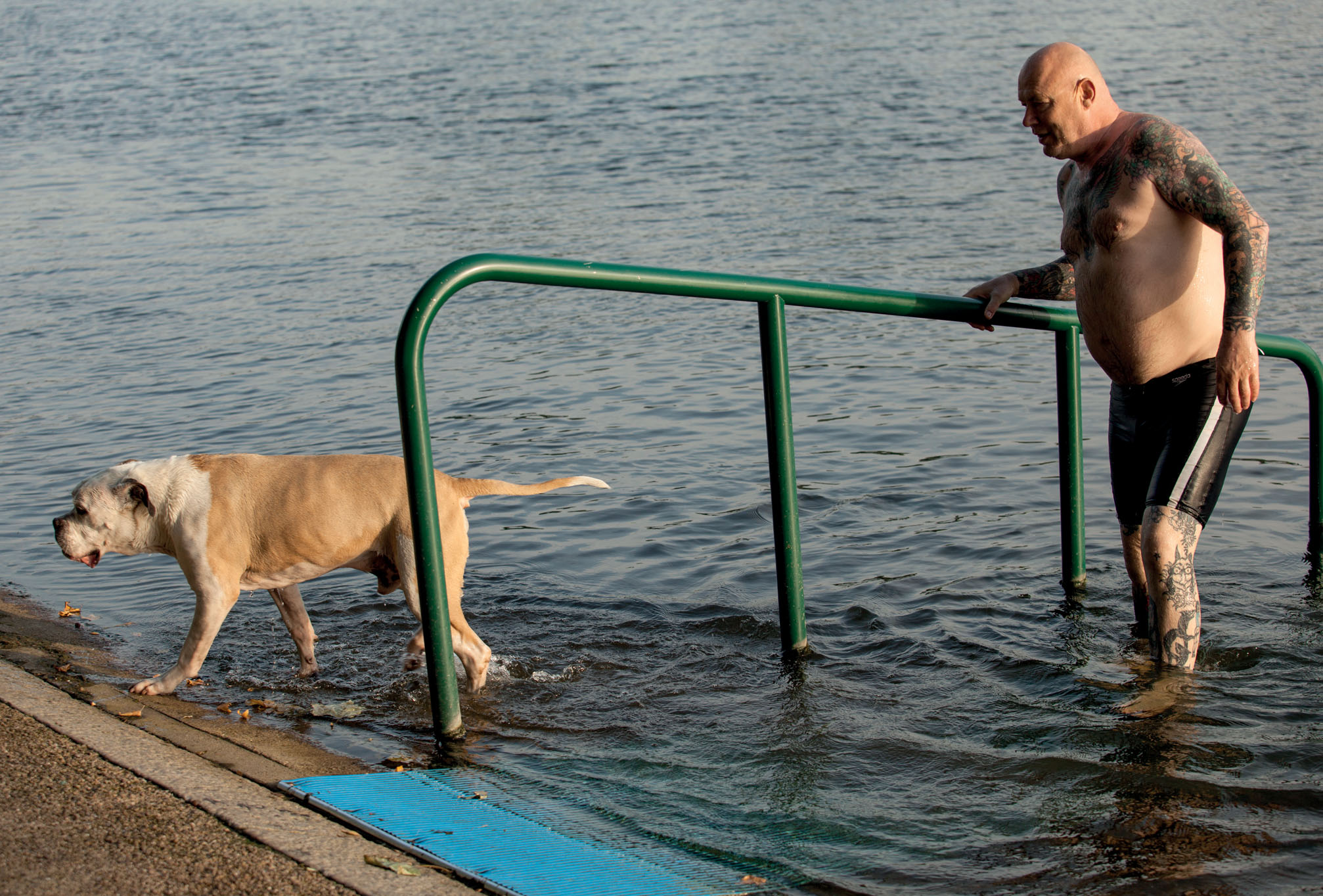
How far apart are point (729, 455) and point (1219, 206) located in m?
4.77

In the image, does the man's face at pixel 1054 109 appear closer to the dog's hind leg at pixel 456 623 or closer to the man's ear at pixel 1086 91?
the man's ear at pixel 1086 91

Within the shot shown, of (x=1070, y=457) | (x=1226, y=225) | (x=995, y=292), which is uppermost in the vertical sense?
(x=1226, y=225)

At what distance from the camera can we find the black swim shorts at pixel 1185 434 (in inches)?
172

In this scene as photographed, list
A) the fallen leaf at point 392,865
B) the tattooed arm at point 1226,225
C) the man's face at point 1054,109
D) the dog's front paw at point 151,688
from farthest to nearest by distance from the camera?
the dog's front paw at point 151,688
the man's face at point 1054,109
the tattooed arm at point 1226,225
the fallen leaf at point 392,865

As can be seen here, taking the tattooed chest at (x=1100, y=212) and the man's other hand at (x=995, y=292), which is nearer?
the tattooed chest at (x=1100, y=212)

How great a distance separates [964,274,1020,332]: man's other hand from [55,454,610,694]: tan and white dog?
1622 mm

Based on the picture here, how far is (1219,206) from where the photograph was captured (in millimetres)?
4082

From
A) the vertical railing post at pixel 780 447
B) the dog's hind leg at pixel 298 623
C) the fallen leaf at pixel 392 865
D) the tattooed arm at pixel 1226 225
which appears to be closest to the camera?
the fallen leaf at pixel 392 865

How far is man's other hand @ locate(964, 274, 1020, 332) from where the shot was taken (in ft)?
15.8

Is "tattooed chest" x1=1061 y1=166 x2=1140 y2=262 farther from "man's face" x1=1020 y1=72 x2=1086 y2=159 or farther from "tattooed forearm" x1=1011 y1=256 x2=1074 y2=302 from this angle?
"tattooed forearm" x1=1011 y1=256 x2=1074 y2=302

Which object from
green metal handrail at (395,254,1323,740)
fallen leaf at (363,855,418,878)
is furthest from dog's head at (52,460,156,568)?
fallen leaf at (363,855,418,878)

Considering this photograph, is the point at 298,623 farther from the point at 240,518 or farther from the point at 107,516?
the point at 107,516

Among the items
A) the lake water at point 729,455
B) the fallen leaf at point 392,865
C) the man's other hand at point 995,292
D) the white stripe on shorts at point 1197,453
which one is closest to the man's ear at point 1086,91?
the man's other hand at point 995,292

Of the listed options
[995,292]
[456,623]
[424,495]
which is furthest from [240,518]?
[995,292]
